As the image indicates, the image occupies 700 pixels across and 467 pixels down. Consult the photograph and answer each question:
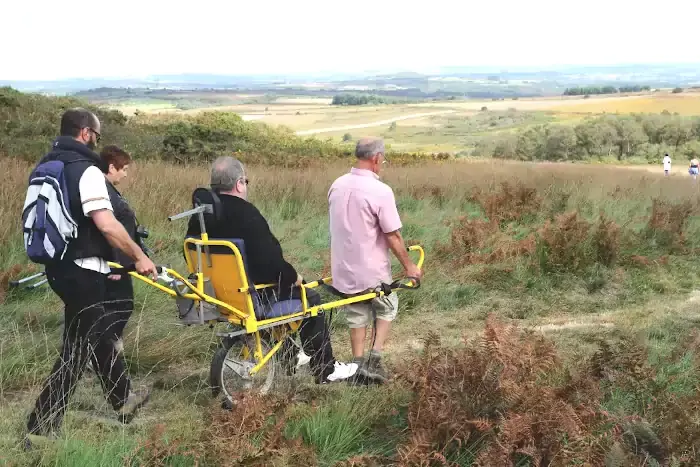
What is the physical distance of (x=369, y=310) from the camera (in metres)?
5.55

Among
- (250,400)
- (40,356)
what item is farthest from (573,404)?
(40,356)

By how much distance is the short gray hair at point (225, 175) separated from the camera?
14.9 feet

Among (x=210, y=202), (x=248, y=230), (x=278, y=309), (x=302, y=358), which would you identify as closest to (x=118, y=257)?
(x=210, y=202)

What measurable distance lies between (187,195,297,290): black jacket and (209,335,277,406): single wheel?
0.48m

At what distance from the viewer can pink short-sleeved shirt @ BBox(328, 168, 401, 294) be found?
5.15 m

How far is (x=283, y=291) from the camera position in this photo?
473cm

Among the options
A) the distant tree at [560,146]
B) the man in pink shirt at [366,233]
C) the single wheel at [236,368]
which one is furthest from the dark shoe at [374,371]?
the distant tree at [560,146]

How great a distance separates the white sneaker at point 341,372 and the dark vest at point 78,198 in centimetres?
179

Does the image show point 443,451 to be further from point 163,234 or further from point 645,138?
point 645,138

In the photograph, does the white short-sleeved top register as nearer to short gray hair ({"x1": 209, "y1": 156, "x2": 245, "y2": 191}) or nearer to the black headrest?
the black headrest

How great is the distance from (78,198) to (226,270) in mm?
1013

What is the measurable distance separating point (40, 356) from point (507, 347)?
3546 mm

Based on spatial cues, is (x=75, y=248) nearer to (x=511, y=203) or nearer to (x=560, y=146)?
(x=511, y=203)

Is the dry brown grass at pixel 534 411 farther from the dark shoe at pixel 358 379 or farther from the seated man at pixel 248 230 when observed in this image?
the seated man at pixel 248 230
